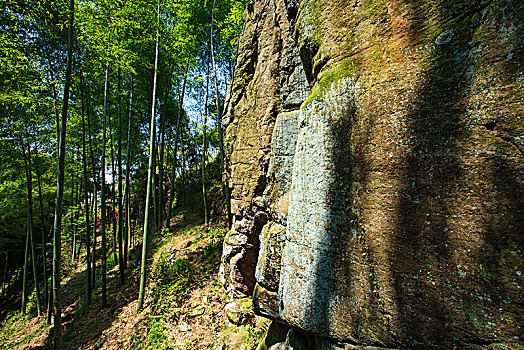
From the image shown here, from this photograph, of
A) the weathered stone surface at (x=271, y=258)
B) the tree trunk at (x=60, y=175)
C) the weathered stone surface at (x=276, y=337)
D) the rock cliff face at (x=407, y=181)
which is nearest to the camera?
the rock cliff face at (x=407, y=181)

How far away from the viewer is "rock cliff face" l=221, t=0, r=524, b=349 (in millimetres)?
1537

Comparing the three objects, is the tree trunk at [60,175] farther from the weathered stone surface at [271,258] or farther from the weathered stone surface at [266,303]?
the weathered stone surface at [271,258]

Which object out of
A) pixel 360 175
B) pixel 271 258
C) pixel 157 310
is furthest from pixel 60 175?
pixel 360 175

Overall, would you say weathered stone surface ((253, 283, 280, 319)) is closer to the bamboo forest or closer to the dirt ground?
the bamboo forest

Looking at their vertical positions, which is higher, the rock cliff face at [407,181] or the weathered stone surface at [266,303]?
the rock cliff face at [407,181]

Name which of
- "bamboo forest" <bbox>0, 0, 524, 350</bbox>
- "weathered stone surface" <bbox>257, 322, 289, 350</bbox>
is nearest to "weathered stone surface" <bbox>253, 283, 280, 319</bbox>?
"bamboo forest" <bbox>0, 0, 524, 350</bbox>

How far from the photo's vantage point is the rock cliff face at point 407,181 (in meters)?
1.54

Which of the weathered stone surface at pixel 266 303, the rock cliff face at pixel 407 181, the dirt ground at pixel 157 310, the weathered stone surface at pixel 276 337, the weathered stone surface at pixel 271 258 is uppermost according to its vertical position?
the rock cliff face at pixel 407 181

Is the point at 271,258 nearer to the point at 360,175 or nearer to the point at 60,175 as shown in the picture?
the point at 360,175

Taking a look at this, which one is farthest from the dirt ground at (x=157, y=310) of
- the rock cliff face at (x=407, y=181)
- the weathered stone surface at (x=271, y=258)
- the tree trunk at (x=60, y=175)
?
the rock cliff face at (x=407, y=181)

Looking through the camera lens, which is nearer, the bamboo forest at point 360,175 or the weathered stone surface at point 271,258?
the bamboo forest at point 360,175

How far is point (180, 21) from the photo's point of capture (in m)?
8.15

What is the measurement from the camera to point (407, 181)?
77.1 inches

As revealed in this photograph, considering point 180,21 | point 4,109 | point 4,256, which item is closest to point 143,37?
point 180,21
